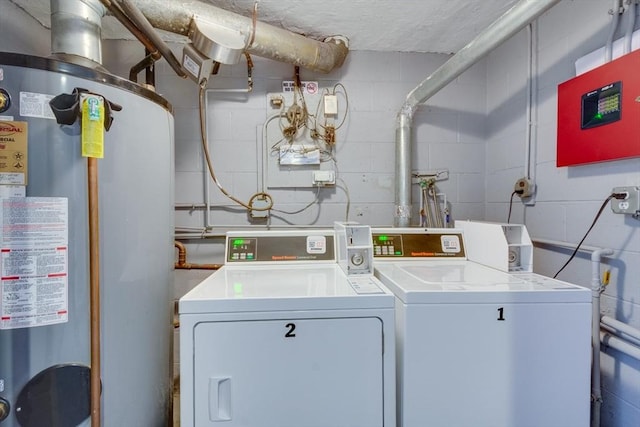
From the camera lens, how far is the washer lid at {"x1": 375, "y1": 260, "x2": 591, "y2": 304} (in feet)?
3.12

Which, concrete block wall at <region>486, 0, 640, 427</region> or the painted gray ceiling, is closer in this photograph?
concrete block wall at <region>486, 0, 640, 427</region>

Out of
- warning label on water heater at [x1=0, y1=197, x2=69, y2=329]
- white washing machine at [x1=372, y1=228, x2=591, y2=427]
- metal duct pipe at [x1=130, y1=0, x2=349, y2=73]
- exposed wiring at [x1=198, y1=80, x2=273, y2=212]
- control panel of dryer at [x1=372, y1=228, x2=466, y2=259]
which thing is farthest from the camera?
exposed wiring at [x1=198, y1=80, x2=273, y2=212]

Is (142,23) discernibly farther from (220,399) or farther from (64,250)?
(220,399)

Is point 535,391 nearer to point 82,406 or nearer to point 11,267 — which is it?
point 82,406

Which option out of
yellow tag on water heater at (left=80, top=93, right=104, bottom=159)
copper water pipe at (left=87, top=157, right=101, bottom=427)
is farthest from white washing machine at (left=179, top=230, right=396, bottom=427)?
yellow tag on water heater at (left=80, top=93, right=104, bottom=159)

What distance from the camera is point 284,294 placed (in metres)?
0.96

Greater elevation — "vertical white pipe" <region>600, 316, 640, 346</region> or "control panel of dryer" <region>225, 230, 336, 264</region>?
"control panel of dryer" <region>225, 230, 336, 264</region>

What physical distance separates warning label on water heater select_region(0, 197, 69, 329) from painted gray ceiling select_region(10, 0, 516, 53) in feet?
4.73

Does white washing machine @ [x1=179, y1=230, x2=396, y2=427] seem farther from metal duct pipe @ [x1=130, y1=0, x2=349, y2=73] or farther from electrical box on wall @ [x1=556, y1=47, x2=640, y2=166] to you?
metal duct pipe @ [x1=130, y1=0, x2=349, y2=73]

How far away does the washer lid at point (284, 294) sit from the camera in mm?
897

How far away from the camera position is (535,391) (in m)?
0.95

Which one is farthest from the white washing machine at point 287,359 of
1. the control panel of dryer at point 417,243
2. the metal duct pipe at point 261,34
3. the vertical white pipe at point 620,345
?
the metal duct pipe at point 261,34

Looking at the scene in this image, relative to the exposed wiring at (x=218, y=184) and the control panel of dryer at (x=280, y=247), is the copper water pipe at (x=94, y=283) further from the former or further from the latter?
the exposed wiring at (x=218, y=184)

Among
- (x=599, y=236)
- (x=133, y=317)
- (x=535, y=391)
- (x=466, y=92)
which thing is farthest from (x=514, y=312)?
(x=466, y=92)
